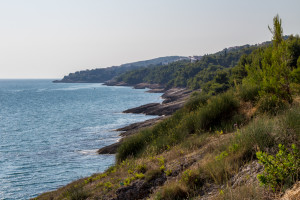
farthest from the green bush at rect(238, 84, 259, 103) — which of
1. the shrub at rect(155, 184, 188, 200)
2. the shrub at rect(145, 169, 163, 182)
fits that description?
the shrub at rect(155, 184, 188, 200)

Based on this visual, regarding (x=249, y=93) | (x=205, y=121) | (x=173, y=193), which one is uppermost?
(x=249, y=93)

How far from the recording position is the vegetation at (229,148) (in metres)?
4.96

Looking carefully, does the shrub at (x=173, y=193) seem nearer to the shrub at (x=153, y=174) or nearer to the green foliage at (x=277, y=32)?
the shrub at (x=153, y=174)

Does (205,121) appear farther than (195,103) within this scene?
No

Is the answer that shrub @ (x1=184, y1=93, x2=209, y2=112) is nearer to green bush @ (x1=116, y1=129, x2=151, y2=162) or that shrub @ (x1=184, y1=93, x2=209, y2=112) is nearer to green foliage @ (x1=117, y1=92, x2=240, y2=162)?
green foliage @ (x1=117, y1=92, x2=240, y2=162)

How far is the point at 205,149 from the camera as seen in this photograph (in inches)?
357

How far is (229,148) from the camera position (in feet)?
23.7

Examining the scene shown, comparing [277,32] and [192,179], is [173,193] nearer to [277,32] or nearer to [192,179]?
[192,179]

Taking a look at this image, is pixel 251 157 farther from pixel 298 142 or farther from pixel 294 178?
pixel 294 178

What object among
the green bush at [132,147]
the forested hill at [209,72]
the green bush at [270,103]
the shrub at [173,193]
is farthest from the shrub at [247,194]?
the forested hill at [209,72]

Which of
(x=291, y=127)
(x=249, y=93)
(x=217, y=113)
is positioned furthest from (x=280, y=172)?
(x=249, y=93)

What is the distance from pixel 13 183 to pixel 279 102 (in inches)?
896

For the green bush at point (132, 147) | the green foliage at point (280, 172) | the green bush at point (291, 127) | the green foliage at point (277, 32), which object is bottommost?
the green bush at point (132, 147)

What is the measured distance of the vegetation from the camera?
4965 mm
